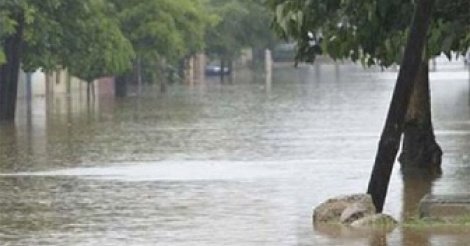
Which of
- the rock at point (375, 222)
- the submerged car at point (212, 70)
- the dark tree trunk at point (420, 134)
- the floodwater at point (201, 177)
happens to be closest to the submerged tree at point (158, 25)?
the floodwater at point (201, 177)

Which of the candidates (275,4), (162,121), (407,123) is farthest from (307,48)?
(162,121)

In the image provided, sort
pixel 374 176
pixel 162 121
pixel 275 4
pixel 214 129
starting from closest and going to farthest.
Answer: pixel 374 176
pixel 275 4
pixel 214 129
pixel 162 121

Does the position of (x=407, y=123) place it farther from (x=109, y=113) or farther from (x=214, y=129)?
(x=109, y=113)

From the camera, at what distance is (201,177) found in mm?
23984

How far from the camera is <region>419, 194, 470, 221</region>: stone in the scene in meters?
16.3

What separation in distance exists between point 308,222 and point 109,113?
3463 cm

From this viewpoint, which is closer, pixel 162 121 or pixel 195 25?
pixel 162 121

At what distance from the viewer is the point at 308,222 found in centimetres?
1725

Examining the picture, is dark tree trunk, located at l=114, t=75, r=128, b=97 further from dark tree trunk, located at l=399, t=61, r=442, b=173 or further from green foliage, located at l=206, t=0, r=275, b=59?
dark tree trunk, located at l=399, t=61, r=442, b=173

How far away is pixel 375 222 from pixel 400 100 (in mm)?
1461

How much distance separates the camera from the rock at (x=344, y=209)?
16.5 m

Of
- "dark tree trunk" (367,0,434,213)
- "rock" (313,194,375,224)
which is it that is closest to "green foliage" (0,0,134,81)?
"rock" (313,194,375,224)

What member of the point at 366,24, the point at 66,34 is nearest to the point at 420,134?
the point at 366,24

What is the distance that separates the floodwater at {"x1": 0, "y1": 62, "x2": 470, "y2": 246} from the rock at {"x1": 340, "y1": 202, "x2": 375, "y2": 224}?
322 millimetres
